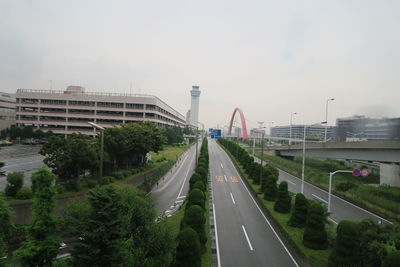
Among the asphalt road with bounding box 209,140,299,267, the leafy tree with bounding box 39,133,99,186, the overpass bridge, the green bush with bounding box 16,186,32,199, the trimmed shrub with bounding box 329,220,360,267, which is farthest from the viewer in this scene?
the overpass bridge

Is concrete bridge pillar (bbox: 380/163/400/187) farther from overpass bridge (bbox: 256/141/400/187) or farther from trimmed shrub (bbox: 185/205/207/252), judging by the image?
trimmed shrub (bbox: 185/205/207/252)

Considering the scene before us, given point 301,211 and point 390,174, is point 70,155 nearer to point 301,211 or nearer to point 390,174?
point 301,211

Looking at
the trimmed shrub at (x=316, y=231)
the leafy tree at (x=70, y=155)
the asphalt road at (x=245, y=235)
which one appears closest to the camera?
the asphalt road at (x=245, y=235)

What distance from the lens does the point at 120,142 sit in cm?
3112

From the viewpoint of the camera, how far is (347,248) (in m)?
12.1

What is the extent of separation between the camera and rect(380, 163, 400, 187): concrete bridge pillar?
1235 inches

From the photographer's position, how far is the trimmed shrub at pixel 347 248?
39.4 ft

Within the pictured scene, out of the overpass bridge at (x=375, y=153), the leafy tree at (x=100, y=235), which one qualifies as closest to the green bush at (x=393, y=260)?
the leafy tree at (x=100, y=235)

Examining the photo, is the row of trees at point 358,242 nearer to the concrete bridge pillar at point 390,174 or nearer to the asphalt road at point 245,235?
the asphalt road at point 245,235

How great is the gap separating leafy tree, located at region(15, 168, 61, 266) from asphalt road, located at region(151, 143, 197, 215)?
1472 cm

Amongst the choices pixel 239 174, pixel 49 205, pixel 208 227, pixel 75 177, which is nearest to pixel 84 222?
pixel 49 205

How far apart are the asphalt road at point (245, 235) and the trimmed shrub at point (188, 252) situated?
12.8 ft

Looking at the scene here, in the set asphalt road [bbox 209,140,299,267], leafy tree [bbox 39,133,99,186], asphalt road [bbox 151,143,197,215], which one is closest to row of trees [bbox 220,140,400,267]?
A: asphalt road [bbox 209,140,299,267]

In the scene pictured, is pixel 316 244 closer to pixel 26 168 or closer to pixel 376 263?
pixel 376 263
